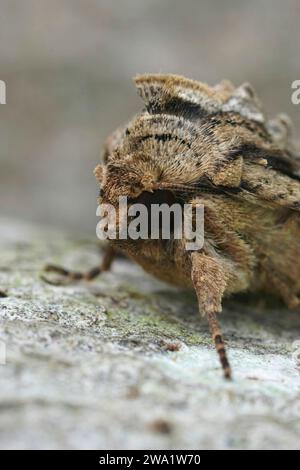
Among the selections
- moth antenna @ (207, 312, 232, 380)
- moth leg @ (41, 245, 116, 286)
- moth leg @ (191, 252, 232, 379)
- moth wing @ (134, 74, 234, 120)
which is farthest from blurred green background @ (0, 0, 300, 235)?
moth antenna @ (207, 312, 232, 380)

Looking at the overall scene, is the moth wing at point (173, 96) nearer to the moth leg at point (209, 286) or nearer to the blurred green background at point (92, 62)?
the moth leg at point (209, 286)

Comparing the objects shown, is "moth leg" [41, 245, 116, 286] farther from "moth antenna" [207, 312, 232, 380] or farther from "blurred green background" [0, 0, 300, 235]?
"blurred green background" [0, 0, 300, 235]

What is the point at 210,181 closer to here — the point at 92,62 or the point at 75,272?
the point at 75,272

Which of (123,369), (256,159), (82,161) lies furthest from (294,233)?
(82,161)

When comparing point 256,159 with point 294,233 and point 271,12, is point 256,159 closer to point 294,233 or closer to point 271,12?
point 294,233

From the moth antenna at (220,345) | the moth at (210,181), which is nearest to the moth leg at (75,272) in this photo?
the moth at (210,181)

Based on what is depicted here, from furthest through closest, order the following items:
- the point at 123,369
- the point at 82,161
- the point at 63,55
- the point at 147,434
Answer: the point at 63,55 < the point at 82,161 < the point at 123,369 < the point at 147,434

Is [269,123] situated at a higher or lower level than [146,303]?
higher

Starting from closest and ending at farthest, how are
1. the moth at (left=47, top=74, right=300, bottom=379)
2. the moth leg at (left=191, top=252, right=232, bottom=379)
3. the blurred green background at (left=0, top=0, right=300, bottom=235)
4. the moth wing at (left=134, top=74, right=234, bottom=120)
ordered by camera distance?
the moth leg at (left=191, top=252, right=232, bottom=379), the moth at (left=47, top=74, right=300, bottom=379), the moth wing at (left=134, top=74, right=234, bottom=120), the blurred green background at (left=0, top=0, right=300, bottom=235)
